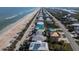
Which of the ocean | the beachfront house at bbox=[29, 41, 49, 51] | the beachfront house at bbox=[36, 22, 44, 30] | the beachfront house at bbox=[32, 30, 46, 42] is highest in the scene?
the ocean

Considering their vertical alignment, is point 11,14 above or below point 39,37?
above

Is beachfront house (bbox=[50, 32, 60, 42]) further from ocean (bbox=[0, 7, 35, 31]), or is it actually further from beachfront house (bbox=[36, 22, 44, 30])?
ocean (bbox=[0, 7, 35, 31])

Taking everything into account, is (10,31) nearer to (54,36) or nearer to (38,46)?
(38,46)

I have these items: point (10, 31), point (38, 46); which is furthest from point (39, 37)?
point (10, 31)

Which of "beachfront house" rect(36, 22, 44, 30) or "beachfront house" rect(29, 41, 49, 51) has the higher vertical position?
"beachfront house" rect(36, 22, 44, 30)

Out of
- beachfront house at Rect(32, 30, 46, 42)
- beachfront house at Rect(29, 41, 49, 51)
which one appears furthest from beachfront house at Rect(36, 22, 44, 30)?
beachfront house at Rect(29, 41, 49, 51)

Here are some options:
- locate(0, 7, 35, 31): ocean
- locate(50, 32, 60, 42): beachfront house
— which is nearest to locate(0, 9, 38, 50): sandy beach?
locate(0, 7, 35, 31): ocean

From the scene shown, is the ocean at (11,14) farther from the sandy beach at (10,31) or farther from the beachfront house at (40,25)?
the beachfront house at (40,25)
